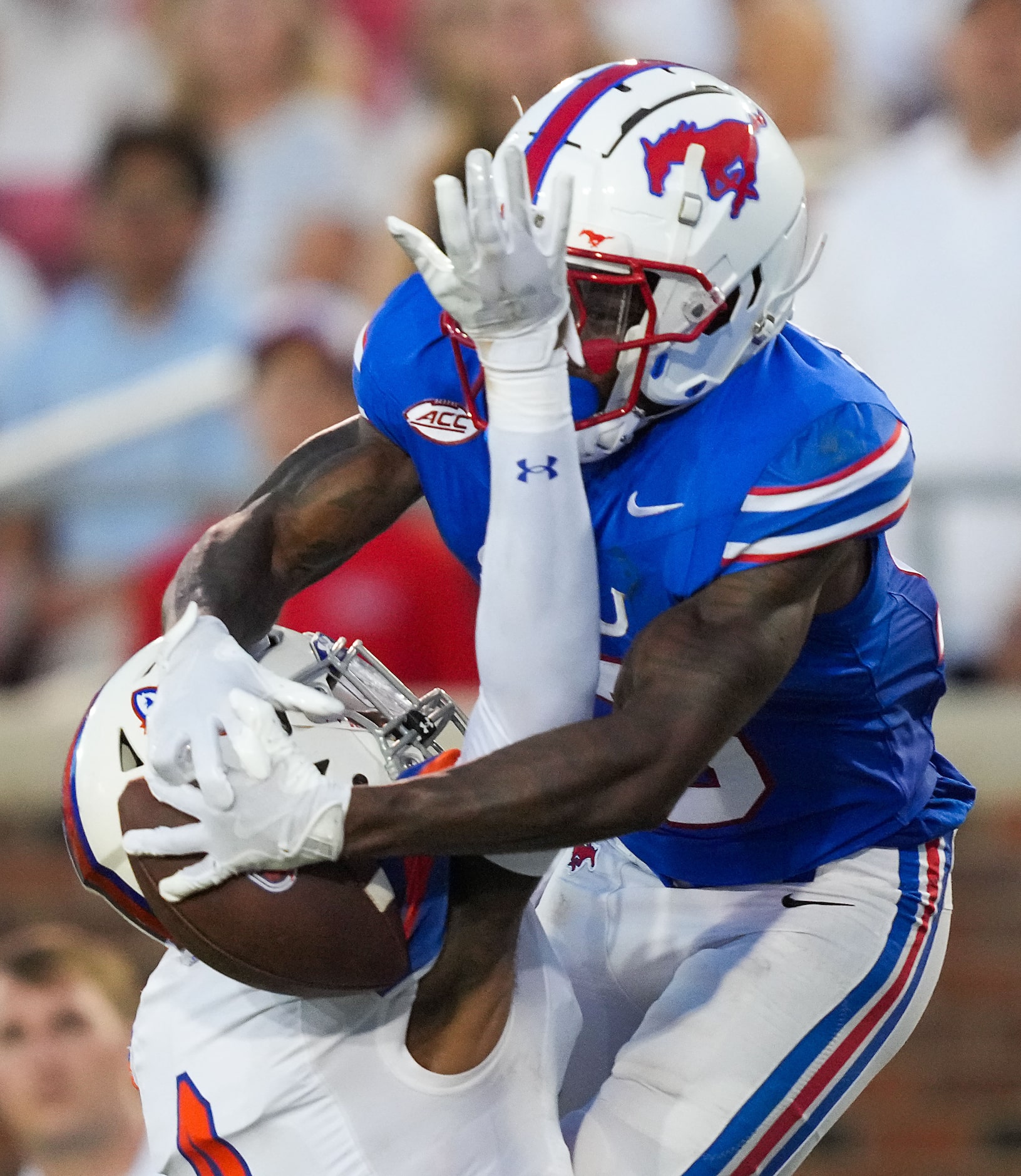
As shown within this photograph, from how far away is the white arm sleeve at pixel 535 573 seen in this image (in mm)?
1575

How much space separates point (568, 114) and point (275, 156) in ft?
11.4

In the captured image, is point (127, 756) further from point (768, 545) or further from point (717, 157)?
point (717, 157)

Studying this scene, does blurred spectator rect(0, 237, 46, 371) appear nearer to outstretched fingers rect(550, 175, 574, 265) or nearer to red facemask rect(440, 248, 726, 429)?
red facemask rect(440, 248, 726, 429)

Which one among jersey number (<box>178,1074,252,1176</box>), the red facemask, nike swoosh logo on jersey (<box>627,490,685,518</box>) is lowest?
jersey number (<box>178,1074,252,1176</box>)

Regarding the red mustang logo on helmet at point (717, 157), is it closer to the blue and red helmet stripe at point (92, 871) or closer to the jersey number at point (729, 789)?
the jersey number at point (729, 789)

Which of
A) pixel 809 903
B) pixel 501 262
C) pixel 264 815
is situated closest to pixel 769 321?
pixel 501 262

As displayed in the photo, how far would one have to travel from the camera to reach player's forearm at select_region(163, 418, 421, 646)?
2000mm

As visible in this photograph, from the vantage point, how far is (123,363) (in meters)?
4.98

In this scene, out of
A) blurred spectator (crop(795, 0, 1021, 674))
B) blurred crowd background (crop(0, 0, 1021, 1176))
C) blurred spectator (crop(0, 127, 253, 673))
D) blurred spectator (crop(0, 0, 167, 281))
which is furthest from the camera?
blurred spectator (crop(0, 0, 167, 281))

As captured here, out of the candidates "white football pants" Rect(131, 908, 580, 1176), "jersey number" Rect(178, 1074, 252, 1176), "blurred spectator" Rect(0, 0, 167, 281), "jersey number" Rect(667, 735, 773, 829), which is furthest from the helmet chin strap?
"blurred spectator" Rect(0, 0, 167, 281)

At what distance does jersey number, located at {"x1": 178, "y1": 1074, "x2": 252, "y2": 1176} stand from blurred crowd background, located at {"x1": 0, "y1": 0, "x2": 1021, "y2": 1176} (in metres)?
2.16

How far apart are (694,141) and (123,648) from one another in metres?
3.23

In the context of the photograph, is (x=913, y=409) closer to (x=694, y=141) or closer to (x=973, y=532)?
(x=973, y=532)

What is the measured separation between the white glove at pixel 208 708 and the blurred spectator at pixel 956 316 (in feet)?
9.78
